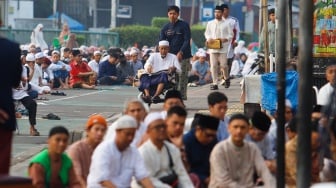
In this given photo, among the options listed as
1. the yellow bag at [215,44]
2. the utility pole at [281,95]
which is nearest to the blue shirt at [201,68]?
the yellow bag at [215,44]

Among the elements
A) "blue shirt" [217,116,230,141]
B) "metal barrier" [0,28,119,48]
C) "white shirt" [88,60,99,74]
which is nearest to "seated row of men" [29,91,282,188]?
"blue shirt" [217,116,230,141]

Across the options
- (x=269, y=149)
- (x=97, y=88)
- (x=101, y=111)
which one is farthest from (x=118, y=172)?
(x=97, y=88)

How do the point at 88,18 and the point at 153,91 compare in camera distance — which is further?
the point at 88,18

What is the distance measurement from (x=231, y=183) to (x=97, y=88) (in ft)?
79.1

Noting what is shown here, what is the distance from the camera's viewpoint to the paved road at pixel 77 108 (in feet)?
66.3

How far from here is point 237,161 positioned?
1442cm

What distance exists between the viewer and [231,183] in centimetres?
1435

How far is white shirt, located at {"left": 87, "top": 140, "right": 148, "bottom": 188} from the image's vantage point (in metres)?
13.7

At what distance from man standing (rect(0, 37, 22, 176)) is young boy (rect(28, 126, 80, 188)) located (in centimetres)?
178

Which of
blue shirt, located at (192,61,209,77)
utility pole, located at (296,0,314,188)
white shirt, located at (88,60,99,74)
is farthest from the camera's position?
blue shirt, located at (192,61,209,77)

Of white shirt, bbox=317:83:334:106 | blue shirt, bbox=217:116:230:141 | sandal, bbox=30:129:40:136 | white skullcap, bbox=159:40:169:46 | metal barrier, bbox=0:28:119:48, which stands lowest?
sandal, bbox=30:129:40:136

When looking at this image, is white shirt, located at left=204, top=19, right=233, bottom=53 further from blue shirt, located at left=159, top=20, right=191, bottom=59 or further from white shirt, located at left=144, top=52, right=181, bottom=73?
white shirt, located at left=144, top=52, right=181, bottom=73

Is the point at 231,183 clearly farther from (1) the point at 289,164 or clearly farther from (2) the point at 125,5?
(2) the point at 125,5

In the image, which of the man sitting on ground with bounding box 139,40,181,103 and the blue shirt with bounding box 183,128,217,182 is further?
the man sitting on ground with bounding box 139,40,181,103
